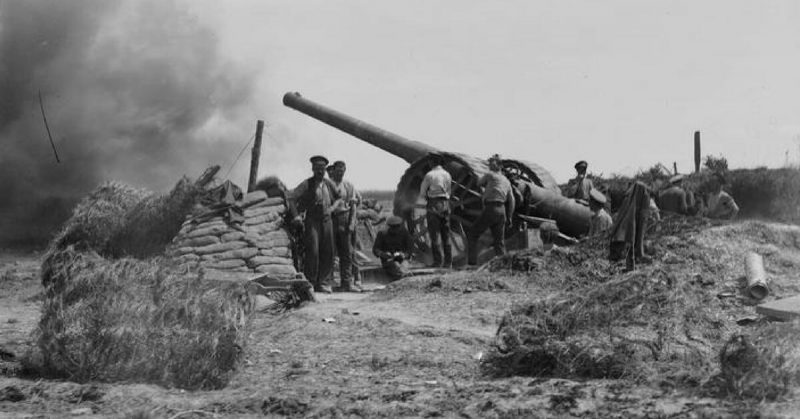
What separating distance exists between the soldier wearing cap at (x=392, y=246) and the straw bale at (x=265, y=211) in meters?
1.45

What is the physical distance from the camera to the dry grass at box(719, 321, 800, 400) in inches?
184

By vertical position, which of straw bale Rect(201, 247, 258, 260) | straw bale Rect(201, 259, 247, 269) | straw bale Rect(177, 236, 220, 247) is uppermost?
straw bale Rect(177, 236, 220, 247)

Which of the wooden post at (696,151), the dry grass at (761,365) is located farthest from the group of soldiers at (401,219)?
the wooden post at (696,151)

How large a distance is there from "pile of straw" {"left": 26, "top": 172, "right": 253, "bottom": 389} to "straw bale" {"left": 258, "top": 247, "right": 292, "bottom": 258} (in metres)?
3.54

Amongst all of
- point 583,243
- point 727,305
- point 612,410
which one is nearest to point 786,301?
point 727,305

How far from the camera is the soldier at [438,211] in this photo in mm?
11773

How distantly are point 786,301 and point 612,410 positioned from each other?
2.99m

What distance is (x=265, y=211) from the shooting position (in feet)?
35.4

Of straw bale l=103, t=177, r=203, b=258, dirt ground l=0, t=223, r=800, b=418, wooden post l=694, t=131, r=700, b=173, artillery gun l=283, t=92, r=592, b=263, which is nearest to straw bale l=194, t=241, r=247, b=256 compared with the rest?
straw bale l=103, t=177, r=203, b=258

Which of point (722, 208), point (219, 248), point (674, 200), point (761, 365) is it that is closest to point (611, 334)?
point (761, 365)

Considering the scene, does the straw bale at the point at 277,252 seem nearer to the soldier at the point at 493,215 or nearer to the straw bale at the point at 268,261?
the straw bale at the point at 268,261

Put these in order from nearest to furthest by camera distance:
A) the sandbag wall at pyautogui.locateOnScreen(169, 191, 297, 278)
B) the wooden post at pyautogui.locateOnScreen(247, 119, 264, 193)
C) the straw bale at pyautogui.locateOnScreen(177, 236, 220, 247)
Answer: the sandbag wall at pyautogui.locateOnScreen(169, 191, 297, 278)
the straw bale at pyautogui.locateOnScreen(177, 236, 220, 247)
the wooden post at pyautogui.locateOnScreen(247, 119, 264, 193)

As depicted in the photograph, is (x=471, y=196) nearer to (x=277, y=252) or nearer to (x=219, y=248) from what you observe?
(x=277, y=252)

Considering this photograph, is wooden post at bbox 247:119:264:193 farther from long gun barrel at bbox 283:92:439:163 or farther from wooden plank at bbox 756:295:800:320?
wooden plank at bbox 756:295:800:320
